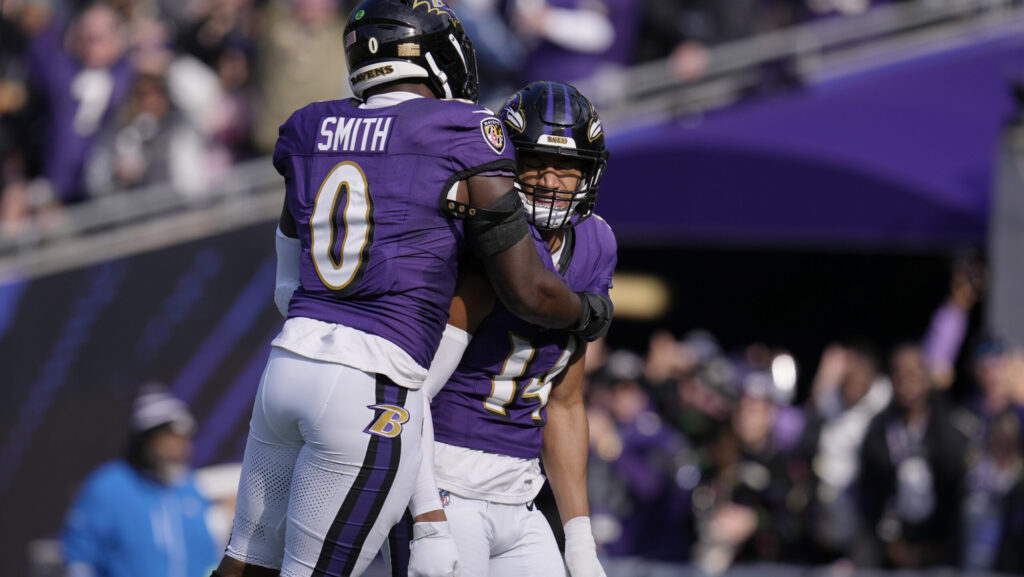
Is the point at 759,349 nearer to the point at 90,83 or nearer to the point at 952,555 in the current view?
the point at 952,555

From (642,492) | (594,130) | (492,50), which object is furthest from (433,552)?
(492,50)

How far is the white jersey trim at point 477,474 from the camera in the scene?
13.9 ft

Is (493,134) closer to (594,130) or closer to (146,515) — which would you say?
(594,130)

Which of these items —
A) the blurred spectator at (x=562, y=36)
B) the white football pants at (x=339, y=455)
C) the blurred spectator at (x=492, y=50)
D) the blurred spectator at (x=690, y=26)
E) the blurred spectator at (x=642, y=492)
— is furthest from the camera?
the blurred spectator at (x=690, y=26)

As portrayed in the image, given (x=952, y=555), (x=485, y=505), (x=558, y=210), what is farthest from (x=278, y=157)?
(x=952, y=555)

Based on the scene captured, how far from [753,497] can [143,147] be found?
510 centimetres

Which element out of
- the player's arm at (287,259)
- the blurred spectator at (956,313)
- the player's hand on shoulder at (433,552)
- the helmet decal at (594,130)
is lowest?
the blurred spectator at (956,313)

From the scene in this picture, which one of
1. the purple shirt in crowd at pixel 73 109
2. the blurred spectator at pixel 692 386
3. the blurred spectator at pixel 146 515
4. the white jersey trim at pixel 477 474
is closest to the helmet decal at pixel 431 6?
the white jersey trim at pixel 477 474

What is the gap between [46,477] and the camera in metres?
9.35

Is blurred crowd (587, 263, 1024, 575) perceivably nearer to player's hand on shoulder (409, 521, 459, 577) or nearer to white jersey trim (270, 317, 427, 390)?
player's hand on shoulder (409, 521, 459, 577)

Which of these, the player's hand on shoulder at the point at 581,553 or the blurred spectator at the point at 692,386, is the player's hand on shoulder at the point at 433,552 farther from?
the blurred spectator at the point at 692,386

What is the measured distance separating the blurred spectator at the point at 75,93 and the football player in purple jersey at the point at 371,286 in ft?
23.5

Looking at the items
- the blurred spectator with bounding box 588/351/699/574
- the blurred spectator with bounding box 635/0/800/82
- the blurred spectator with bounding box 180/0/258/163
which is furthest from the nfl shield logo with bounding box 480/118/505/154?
the blurred spectator with bounding box 635/0/800/82

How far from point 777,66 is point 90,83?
5157mm
